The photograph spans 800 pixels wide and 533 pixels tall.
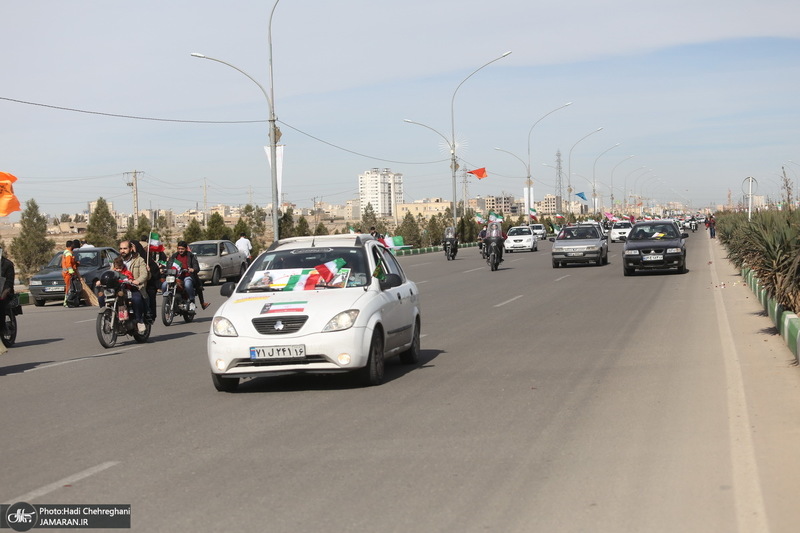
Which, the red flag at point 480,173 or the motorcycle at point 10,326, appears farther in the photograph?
the red flag at point 480,173

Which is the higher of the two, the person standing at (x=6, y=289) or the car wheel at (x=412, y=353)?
the person standing at (x=6, y=289)

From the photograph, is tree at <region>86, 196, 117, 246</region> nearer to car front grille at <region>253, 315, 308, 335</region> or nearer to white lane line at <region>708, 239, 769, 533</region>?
car front grille at <region>253, 315, 308, 335</region>

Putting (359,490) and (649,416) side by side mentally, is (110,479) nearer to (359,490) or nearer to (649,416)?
(359,490)

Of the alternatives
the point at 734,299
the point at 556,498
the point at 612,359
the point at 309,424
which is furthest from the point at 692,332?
the point at 556,498

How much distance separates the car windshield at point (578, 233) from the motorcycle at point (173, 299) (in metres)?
20.5

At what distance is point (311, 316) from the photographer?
10023 mm

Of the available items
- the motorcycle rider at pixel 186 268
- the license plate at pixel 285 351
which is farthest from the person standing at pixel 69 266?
the license plate at pixel 285 351

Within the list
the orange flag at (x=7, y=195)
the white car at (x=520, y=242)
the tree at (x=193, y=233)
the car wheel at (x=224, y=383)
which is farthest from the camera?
the tree at (x=193, y=233)

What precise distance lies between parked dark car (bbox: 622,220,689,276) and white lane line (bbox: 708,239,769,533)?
17954mm

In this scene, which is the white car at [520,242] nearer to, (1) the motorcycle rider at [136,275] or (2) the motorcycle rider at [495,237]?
(2) the motorcycle rider at [495,237]

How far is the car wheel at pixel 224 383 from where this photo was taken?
33.8ft

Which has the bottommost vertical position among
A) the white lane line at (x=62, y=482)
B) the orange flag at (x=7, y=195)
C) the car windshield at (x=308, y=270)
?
the white lane line at (x=62, y=482)

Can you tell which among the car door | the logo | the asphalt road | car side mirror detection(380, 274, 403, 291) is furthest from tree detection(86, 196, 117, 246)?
the logo

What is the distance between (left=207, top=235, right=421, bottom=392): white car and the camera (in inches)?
391
